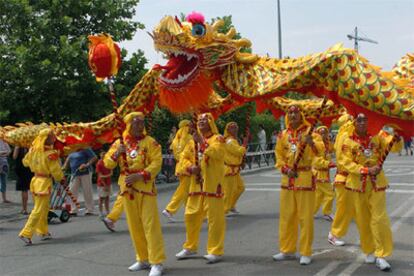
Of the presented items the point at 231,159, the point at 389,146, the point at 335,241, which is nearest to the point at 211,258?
the point at 335,241

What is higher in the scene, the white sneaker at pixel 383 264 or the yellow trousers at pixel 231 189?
the yellow trousers at pixel 231 189

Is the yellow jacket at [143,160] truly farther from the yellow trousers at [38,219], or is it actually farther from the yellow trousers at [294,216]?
the yellow trousers at [38,219]

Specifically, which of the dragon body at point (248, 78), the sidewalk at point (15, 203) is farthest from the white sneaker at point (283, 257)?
the sidewalk at point (15, 203)

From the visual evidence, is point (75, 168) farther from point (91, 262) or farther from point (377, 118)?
point (377, 118)

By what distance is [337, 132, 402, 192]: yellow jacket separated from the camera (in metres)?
6.18

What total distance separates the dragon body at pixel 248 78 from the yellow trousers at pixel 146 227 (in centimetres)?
164

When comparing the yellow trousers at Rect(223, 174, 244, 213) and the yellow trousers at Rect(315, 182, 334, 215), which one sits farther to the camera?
the yellow trousers at Rect(223, 174, 244, 213)

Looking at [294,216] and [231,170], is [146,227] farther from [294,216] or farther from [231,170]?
[231,170]

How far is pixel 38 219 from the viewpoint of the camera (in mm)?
8141

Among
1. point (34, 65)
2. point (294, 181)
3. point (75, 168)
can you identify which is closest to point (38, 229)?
point (75, 168)

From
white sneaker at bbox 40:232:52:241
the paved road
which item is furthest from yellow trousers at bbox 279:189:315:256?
white sneaker at bbox 40:232:52:241

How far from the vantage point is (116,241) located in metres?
8.08

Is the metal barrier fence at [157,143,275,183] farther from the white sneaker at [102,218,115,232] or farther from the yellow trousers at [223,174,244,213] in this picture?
the white sneaker at [102,218,115,232]

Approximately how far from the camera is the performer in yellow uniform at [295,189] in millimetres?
6445
